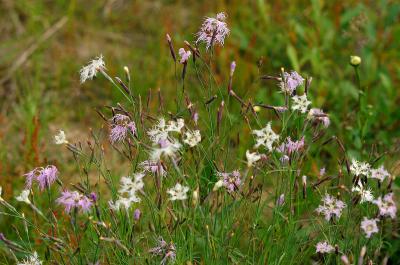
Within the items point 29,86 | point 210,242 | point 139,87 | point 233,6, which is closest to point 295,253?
point 210,242

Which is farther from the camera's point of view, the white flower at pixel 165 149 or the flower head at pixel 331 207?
the flower head at pixel 331 207

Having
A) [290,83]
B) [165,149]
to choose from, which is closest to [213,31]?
[290,83]

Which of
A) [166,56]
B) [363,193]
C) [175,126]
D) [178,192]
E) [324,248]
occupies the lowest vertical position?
[166,56]

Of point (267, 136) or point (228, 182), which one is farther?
point (228, 182)

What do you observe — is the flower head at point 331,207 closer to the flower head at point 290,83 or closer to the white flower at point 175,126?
the flower head at point 290,83

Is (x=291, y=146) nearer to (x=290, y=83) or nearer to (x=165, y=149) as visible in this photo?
(x=290, y=83)

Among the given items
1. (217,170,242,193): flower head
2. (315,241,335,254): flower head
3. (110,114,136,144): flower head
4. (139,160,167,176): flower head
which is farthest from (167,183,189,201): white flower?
(315,241,335,254): flower head

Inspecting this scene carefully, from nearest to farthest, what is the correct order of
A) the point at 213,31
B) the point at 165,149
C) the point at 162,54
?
the point at 165,149 → the point at 213,31 → the point at 162,54

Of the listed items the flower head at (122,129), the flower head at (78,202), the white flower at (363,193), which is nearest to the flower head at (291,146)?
the white flower at (363,193)
